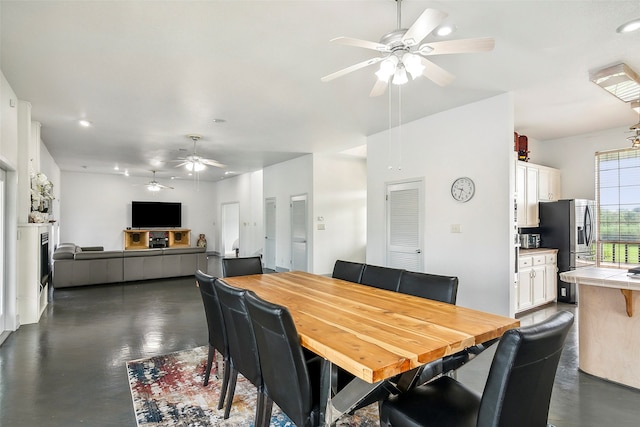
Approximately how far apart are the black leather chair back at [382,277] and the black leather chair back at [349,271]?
7 centimetres

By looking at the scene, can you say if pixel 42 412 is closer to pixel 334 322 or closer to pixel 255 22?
pixel 334 322

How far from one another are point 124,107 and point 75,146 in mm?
3270

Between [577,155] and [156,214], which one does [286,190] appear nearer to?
[156,214]

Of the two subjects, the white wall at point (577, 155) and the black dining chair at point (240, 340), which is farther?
the white wall at point (577, 155)

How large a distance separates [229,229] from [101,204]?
400 cm

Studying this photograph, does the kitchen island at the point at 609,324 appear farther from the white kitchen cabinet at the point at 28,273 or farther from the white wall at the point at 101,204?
the white wall at the point at 101,204

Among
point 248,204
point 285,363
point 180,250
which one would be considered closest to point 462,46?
point 285,363

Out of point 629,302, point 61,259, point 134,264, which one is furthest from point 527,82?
point 61,259

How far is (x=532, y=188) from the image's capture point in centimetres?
532

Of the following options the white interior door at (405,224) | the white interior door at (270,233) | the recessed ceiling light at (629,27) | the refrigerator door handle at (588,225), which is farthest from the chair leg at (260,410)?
the white interior door at (270,233)

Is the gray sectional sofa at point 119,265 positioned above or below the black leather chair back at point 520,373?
below

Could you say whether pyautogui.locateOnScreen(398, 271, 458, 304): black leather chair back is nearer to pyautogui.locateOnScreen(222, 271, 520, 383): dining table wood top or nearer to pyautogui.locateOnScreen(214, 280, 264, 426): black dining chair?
A: pyautogui.locateOnScreen(222, 271, 520, 383): dining table wood top

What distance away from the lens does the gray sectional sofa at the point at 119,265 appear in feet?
20.9

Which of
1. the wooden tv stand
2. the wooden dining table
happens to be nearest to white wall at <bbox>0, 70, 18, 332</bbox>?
the wooden dining table
